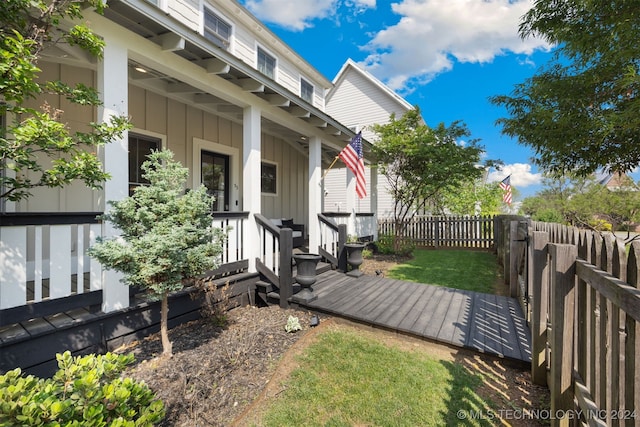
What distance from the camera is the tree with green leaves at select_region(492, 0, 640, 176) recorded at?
3902 millimetres

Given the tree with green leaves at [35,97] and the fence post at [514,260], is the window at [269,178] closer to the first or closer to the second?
the tree with green leaves at [35,97]

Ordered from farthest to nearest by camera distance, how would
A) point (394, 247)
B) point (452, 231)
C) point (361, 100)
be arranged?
point (361, 100), point (452, 231), point (394, 247)

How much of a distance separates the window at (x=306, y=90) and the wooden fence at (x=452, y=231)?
19.0 feet

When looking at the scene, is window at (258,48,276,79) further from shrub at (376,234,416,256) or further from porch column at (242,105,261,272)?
shrub at (376,234,416,256)

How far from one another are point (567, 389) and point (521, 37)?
242 inches

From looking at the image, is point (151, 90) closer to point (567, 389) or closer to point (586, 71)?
point (567, 389)

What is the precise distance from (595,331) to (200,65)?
4756mm

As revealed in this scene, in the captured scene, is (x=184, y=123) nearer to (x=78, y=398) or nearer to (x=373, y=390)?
(x=78, y=398)

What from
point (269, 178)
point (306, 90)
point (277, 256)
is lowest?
point (277, 256)

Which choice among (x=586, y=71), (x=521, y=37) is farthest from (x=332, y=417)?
(x=521, y=37)

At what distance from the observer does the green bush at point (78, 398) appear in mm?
1092

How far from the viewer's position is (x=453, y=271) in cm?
709

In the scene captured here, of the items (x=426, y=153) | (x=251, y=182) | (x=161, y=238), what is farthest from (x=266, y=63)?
(x=161, y=238)

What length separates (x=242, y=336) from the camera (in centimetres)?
330
